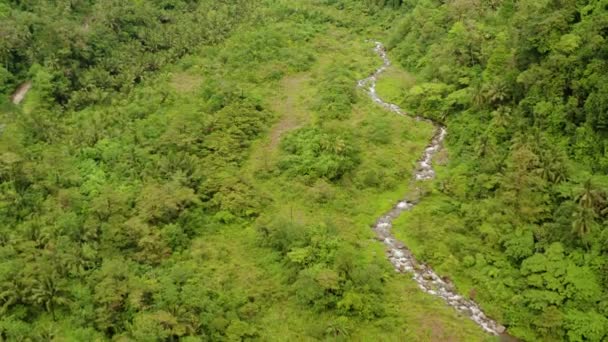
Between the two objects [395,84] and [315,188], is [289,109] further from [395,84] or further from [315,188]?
[315,188]

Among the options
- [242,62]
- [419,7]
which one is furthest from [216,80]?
[419,7]

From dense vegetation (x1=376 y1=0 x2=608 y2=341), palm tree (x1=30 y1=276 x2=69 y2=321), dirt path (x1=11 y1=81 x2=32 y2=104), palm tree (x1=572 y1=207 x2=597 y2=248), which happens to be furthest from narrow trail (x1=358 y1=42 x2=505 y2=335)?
dirt path (x1=11 y1=81 x2=32 y2=104)

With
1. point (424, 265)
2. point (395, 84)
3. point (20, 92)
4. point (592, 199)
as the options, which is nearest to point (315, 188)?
point (424, 265)

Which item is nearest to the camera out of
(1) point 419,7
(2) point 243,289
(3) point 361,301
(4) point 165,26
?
(3) point 361,301

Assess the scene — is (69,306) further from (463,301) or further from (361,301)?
(463,301)

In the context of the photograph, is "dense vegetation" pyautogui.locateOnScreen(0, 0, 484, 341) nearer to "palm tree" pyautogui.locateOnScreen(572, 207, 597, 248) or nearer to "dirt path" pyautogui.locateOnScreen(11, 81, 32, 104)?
"dirt path" pyautogui.locateOnScreen(11, 81, 32, 104)

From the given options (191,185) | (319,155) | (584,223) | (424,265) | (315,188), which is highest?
(584,223)

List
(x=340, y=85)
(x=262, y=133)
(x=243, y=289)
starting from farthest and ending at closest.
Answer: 1. (x=340, y=85)
2. (x=262, y=133)
3. (x=243, y=289)
